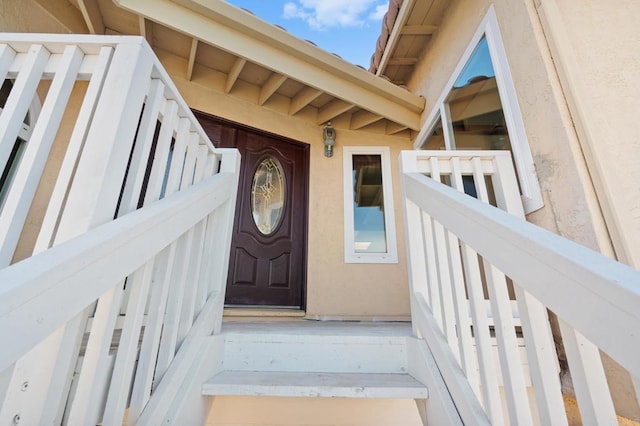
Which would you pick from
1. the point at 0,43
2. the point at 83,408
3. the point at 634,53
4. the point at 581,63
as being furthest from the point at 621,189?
the point at 0,43

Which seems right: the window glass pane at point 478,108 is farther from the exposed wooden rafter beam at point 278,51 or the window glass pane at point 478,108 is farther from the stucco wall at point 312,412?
the stucco wall at point 312,412

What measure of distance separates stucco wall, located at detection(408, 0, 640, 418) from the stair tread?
68 cm

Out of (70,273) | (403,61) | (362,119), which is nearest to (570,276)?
(70,273)

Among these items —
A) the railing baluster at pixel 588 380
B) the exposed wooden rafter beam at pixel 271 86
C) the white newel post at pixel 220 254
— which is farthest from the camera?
the exposed wooden rafter beam at pixel 271 86

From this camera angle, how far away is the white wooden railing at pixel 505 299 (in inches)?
18.4

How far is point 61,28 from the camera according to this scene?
7.04 ft

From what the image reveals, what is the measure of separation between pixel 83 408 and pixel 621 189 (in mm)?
1751

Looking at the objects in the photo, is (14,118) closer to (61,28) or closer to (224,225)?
(224,225)

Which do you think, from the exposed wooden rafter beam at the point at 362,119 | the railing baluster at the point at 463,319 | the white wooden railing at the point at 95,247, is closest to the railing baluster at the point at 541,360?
the railing baluster at the point at 463,319

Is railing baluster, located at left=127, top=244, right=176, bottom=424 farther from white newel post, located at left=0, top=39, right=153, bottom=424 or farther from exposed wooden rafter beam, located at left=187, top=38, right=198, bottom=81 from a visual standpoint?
exposed wooden rafter beam, located at left=187, top=38, right=198, bottom=81

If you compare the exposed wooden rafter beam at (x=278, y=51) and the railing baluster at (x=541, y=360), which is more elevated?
the exposed wooden rafter beam at (x=278, y=51)

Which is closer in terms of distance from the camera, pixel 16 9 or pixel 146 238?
pixel 146 238

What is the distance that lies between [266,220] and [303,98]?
1.33 m

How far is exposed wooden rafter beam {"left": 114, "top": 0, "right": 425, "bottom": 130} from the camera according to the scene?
82.2 inches
